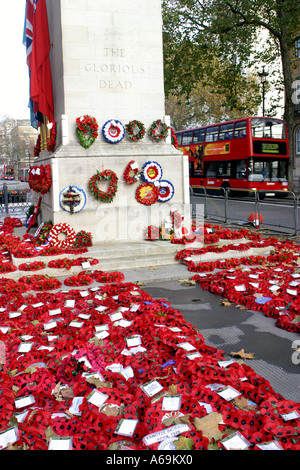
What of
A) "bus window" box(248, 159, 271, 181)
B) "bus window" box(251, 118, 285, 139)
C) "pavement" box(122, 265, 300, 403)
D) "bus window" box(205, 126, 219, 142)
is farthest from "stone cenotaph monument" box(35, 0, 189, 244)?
"bus window" box(205, 126, 219, 142)

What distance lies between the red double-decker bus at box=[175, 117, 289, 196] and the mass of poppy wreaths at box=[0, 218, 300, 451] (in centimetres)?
1821

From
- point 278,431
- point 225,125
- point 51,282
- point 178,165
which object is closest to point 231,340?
point 278,431

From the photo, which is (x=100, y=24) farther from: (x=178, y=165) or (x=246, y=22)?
(x=246, y=22)

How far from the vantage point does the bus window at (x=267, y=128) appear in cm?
2272

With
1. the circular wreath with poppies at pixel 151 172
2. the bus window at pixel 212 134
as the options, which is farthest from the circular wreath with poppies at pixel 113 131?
→ the bus window at pixel 212 134

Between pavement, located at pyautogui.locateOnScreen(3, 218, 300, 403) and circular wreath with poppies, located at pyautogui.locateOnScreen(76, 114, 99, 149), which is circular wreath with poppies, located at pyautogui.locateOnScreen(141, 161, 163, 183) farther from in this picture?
pavement, located at pyautogui.locateOnScreen(3, 218, 300, 403)

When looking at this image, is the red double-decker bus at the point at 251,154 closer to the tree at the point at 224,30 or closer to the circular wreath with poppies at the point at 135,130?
the tree at the point at 224,30

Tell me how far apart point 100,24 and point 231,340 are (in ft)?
25.0

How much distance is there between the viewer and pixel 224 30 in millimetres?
22438

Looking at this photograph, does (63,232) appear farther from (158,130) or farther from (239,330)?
(239,330)

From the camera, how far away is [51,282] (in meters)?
7.00

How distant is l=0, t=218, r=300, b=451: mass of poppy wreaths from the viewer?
Answer: 285cm

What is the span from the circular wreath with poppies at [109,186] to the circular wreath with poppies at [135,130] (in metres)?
1.02

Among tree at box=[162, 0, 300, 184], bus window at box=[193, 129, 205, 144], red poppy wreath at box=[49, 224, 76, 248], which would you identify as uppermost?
tree at box=[162, 0, 300, 184]
